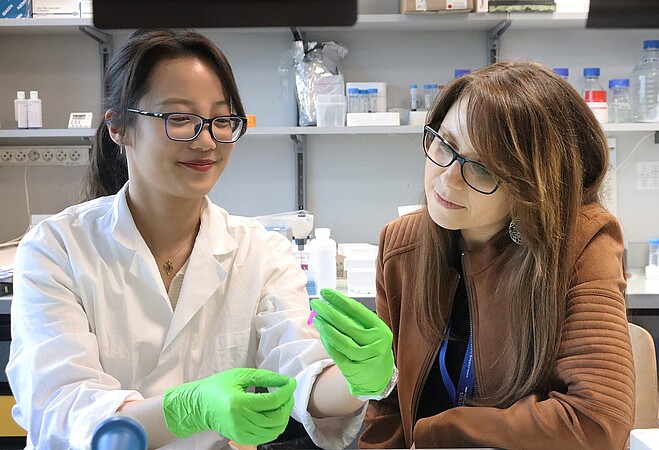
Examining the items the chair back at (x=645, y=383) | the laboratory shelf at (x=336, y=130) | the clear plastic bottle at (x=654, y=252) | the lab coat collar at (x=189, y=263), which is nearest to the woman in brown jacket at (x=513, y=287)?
the chair back at (x=645, y=383)

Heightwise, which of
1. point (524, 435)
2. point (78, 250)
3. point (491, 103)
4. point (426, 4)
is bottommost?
point (524, 435)

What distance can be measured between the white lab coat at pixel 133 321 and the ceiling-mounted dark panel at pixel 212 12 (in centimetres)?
60

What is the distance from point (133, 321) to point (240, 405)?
43 cm

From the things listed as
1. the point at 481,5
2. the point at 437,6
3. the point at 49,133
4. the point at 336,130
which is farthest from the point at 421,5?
the point at 49,133

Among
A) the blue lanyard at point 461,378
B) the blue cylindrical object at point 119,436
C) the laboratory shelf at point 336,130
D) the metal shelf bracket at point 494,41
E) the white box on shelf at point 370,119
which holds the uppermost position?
the metal shelf bracket at point 494,41

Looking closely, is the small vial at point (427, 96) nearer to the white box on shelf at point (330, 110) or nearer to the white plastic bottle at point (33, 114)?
the white box on shelf at point (330, 110)

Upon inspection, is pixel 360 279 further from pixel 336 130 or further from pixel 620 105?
pixel 620 105

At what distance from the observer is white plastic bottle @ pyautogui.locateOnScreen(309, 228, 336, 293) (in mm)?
2473

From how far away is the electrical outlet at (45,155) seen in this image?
9.88 feet

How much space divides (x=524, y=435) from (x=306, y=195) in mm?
2043

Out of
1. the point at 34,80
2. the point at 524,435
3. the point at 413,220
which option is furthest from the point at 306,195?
the point at 524,435

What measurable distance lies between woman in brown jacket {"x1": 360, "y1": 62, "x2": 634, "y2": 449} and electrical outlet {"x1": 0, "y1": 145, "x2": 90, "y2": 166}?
2.07 meters

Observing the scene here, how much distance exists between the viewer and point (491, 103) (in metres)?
1.20

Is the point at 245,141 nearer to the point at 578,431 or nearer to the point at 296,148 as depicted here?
the point at 296,148
